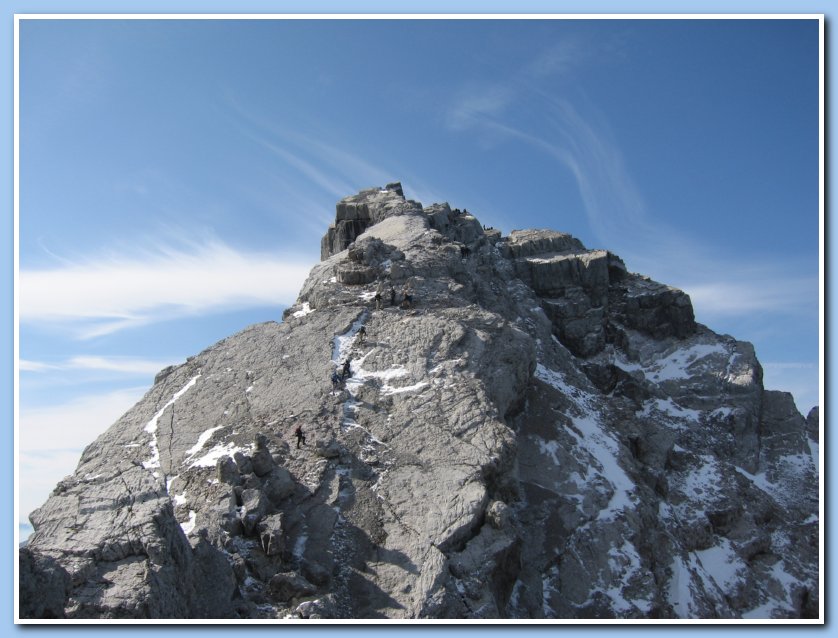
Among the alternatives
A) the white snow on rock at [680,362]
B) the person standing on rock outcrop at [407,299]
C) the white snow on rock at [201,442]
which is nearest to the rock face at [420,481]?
the white snow on rock at [201,442]

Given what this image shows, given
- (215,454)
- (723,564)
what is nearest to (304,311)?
(215,454)

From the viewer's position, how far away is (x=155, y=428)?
3634cm

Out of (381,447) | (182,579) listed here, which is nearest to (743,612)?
(381,447)

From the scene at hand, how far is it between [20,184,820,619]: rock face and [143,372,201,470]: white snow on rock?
0.65 feet

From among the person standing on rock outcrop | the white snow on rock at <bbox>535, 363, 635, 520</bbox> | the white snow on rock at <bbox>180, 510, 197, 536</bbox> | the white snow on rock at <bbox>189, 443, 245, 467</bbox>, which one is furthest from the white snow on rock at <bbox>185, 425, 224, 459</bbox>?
the white snow on rock at <bbox>535, 363, 635, 520</bbox>

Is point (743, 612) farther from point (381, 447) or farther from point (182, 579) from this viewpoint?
point (182, 579)

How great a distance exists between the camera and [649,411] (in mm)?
66000

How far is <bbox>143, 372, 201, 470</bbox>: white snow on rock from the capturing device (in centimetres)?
3282

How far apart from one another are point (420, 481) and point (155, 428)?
16.1 m

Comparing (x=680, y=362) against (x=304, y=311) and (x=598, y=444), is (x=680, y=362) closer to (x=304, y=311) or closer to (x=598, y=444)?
(x=598, y=444)

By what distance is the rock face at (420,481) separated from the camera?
73.9 ft

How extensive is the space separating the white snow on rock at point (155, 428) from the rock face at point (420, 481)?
0.65 ft

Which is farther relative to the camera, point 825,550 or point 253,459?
point 253,459

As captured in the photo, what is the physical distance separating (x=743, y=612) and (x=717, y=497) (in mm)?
11188
